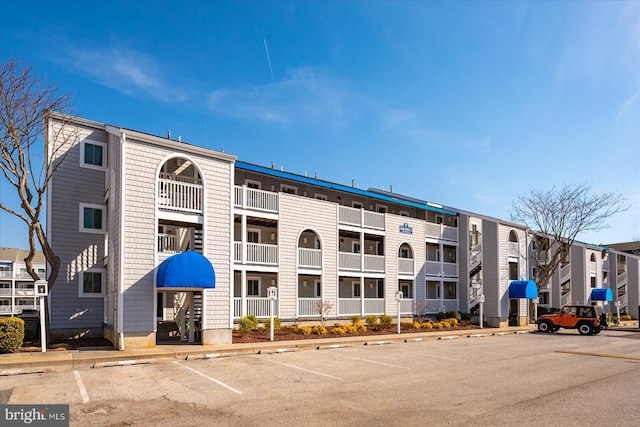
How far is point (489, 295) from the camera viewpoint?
34906mm

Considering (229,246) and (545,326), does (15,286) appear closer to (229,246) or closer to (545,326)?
(229,246)

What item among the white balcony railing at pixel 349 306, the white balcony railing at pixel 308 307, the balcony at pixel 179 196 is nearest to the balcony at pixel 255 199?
the balcony at pixel 179 196

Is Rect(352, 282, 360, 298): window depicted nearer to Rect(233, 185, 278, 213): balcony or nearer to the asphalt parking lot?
Rect(233, 185, 278, 213): balcony

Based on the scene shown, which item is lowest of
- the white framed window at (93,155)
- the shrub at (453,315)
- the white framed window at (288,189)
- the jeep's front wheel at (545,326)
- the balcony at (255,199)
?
the jeep's front wheel at (545,326)

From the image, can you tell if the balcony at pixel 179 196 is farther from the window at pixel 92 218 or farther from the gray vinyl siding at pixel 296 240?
the gray vinyl siding at pixel 296 240

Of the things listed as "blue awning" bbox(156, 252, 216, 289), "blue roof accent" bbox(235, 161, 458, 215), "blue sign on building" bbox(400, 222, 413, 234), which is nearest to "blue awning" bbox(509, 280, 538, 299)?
"blue roof accent" bbox(235, 161, 458, 215)

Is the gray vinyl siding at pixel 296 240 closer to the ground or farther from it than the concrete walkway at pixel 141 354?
farther from it

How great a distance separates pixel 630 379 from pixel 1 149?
21.5 meters

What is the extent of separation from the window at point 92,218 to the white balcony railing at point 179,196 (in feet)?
14.4

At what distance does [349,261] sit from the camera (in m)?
29.6

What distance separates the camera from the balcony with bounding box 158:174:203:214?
1927 cm
